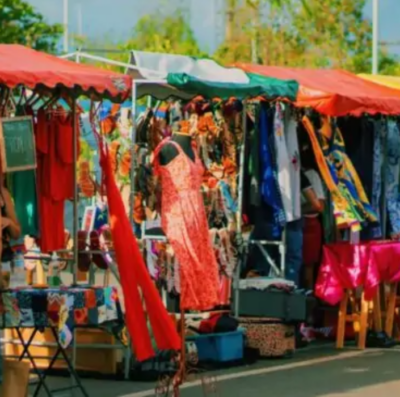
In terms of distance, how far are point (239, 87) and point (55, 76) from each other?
2652 millimetres

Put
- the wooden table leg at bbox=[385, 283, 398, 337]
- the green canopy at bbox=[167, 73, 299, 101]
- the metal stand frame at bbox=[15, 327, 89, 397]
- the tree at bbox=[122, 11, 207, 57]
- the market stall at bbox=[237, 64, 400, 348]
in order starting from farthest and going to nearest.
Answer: the tree at bbox=[122, 11, 207, 57], the wooden table leg at bbox=[385, 283, 398, 337], the market stall at bbox=[237, 64, 400, 348], the green canopy at bbox=[167, 73, 299, 101], the metal stand frame at bbox=[15, 327, 89, 397]

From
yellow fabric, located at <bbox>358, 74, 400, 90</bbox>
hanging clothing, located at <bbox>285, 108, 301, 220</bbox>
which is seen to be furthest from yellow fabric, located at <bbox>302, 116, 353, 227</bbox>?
yellow fabric, located at <bbox>358, 74, 400, 90</bbox>

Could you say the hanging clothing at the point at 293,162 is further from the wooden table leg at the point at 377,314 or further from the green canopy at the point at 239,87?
the wooden table leg at the point at 377,314

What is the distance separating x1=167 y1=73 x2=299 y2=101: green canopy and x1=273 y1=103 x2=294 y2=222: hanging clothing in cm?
61

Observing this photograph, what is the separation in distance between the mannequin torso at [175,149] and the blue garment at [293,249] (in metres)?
2.60

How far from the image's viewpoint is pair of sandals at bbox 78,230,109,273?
41.1 feet

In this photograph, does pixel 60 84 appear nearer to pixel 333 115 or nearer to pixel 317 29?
pixel 333 115

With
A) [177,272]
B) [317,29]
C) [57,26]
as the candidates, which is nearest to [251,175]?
[177,272]

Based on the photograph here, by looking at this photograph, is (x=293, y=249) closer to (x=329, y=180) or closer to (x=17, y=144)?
(x=329, y=180)

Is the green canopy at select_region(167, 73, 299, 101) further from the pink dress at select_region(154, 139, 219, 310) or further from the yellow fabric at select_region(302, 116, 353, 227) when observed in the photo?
the yellow fabric at select_region(302, 116, 353, 227)

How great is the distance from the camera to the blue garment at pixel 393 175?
632 inches

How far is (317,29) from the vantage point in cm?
3809

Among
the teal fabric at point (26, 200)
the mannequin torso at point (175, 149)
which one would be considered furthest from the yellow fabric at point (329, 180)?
the teal fabric at point (26, 200)

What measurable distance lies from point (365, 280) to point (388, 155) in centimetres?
184
